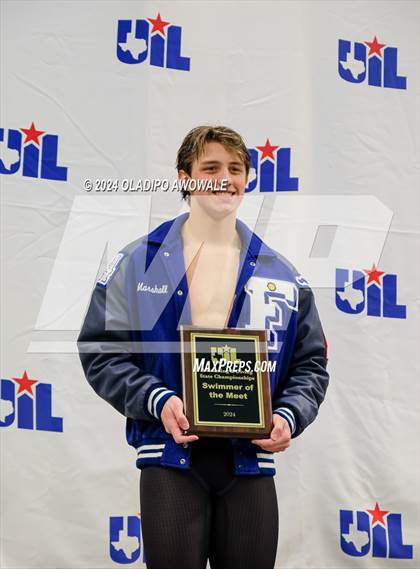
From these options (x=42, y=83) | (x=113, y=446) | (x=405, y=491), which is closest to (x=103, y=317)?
(x=113, y=446)

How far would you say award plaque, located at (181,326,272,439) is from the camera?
1617 millimetres

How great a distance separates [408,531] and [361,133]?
4.78ft

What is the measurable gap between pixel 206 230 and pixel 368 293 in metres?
1.24

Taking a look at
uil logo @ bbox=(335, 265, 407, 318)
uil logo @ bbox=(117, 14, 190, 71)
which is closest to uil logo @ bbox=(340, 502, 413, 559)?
uil logo @ bbox=(335, 265, 407, 318)

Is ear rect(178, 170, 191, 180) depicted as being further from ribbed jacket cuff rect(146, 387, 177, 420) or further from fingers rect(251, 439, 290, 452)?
fingers rect(251, 439, 290, 452)

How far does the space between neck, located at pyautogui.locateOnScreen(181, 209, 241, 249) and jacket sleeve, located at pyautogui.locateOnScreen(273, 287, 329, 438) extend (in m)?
0.22

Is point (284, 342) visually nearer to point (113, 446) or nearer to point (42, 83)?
point (113, 446)

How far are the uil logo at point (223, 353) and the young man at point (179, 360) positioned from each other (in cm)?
8

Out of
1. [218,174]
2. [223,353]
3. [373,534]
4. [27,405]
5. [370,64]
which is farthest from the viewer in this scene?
[370,64]

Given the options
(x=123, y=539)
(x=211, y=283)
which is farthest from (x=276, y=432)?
(x=123, y=539)

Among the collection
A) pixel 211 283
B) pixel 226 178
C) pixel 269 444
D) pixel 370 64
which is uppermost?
pixel 370 64

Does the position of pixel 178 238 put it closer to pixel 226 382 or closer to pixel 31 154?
pixel 226 382

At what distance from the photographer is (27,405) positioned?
2.71 metres

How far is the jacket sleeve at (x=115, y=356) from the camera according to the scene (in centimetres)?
162
